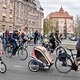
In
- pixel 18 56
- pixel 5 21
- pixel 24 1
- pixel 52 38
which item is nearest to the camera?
pixel 18 56

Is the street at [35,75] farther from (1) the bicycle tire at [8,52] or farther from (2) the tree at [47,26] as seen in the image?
(2) the tree at [47,26]

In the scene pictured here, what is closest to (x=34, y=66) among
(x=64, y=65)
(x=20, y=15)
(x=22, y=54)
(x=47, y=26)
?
(x=64, y=65)

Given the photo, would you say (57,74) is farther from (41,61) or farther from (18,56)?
(18,56)

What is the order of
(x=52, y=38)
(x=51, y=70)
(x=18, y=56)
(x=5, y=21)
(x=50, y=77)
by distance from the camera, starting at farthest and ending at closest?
(x=5, y=21), (x=52, y=38), (x=18, y=56), (x=51, y=70), (x=50, y=77)

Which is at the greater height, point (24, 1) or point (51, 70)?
point (24, 1)

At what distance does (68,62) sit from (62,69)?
1.40 feet

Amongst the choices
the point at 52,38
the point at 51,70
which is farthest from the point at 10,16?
the point at 51,70

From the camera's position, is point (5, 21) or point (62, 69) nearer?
point (62, 69)

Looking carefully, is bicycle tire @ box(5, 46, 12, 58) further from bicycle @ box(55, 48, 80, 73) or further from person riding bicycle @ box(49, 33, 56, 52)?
bicycle @ box(55, 48, 80, 73)

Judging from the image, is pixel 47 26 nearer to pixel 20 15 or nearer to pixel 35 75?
pixel 20 15

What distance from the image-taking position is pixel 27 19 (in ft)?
318

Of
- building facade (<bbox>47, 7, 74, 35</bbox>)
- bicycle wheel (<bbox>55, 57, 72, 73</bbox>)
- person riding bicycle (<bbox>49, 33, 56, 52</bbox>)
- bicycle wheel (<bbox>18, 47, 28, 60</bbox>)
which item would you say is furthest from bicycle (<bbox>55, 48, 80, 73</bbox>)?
building facade (<bbox>47, 7, 74, 35</bbox>)

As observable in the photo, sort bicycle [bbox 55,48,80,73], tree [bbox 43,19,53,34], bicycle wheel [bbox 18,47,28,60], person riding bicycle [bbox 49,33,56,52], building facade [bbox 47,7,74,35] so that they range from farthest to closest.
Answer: building facade [bbox 47,7,74,35] → tree [bbox 43,19,53,34] → person riding bicycle [bbox 49,33,56,52] → bicycle wheel [bbox 18,47,28,60] → bicycle [bbox 55,48,80,73]

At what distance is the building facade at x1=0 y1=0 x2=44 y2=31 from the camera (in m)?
77.7
